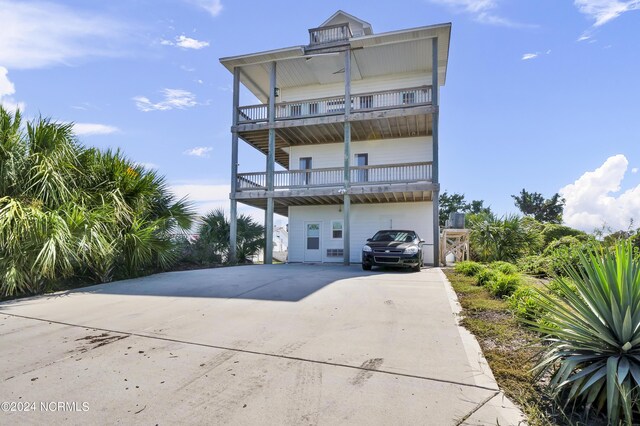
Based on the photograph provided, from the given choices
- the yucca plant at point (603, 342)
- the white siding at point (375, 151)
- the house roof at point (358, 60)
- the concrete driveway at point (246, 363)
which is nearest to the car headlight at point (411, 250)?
the concrete driveway at point (246, 363)

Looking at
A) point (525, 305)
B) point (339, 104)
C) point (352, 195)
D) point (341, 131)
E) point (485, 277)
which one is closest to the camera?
point (525, 305)

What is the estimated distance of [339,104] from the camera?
58.6 ft

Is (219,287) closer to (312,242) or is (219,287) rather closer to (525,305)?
(525,305)

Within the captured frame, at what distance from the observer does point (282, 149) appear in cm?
2000

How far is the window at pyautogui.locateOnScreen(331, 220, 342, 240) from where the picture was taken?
18.2 m

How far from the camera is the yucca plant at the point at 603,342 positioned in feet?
8.14

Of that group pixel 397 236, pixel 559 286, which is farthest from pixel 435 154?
pixel 559 286

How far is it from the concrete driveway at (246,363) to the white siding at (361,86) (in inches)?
557

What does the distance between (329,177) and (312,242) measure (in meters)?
3.94

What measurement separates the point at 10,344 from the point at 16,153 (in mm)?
5559

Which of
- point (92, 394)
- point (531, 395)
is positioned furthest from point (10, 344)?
point (531, 395)

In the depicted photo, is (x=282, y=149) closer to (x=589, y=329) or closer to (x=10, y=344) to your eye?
(x=10, y=344)

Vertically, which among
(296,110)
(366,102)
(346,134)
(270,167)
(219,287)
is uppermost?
(296,110)

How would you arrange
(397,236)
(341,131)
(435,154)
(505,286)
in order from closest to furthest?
(505,286)
(397,236)
(435,154)
(341,131)
